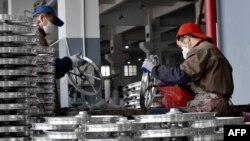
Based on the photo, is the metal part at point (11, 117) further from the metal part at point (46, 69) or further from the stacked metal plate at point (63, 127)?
the metal part at point (46, 69)

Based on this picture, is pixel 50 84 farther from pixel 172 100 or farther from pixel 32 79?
pixel 172 100

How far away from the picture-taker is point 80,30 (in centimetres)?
830

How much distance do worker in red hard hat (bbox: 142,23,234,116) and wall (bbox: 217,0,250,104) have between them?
2310 millimetres

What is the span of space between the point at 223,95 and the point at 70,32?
5477 millimetres

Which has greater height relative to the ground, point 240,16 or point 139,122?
point 240,16

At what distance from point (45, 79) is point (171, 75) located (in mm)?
1173

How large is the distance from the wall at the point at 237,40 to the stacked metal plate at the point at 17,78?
390cm

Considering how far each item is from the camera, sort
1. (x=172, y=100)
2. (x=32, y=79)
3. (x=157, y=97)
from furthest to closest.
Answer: (x=157, y=97) → (x=172, y=100) → (x=32, y=79)

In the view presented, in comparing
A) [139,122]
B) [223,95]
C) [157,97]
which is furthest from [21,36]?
[157,97]

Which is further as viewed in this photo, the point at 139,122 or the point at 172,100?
the point at 172,100

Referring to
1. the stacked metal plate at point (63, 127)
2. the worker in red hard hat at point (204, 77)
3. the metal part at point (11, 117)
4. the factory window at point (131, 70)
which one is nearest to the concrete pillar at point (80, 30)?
the worker in red hard hat at point (204, 77)

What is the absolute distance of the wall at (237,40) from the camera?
5.39 m

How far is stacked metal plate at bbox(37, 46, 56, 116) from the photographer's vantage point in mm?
1942

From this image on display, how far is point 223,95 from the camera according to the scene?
3047mm
